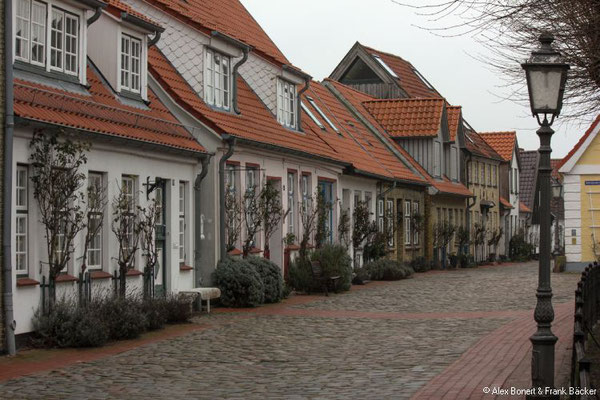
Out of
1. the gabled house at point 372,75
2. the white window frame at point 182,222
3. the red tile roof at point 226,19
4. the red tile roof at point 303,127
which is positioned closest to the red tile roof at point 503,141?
the gabled house at point 372,75

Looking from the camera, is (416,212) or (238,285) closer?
(238,285)

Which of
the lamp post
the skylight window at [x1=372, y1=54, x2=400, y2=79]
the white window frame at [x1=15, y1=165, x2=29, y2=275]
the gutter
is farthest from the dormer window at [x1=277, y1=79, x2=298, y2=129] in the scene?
the skylight window at [x1=372, y1=54, x2=400, y2=79]

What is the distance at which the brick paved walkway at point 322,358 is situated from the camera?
440 inches

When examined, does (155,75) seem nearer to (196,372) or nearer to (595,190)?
(196,372)

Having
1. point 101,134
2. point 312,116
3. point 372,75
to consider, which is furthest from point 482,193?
point 101,134

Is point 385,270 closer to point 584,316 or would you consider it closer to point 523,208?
point 584,316

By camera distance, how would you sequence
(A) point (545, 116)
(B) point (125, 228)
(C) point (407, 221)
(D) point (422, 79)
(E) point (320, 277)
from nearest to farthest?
(A) point (545, 116)
(B) point (125, 228)
(E) point (320, 277)
(C) point (407, 221)
(D) point (422, 79)

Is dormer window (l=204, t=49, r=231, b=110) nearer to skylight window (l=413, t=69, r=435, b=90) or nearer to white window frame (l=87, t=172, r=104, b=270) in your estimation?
white window frame (l=87, t=172, r=104, b=270)

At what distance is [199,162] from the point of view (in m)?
21.8

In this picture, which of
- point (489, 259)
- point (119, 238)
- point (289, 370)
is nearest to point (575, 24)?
point (289, 370)

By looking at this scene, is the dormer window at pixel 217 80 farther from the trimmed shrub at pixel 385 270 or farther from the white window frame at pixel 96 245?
the trimmed shrub at pixel 385 270

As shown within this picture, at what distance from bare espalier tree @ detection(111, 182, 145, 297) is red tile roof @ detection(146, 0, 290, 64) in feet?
19.8

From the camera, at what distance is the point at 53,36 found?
16.6 metres

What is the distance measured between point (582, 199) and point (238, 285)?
21089mm
